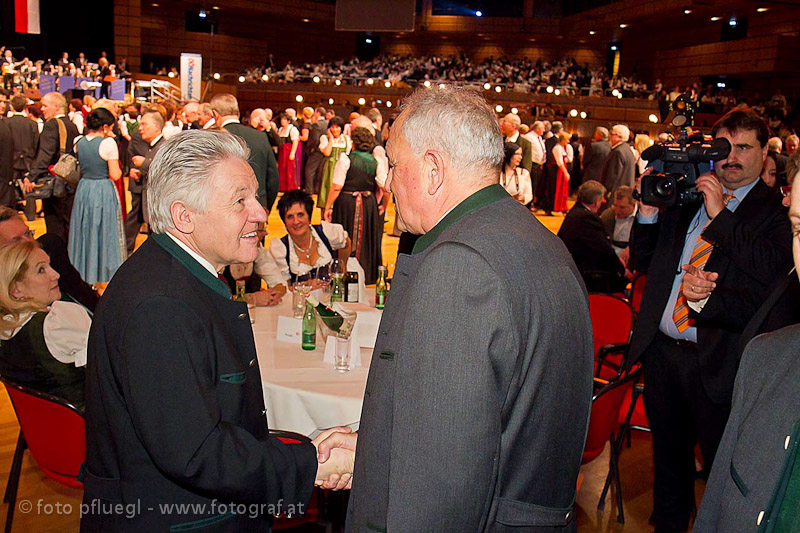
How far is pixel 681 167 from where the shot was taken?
269 cm

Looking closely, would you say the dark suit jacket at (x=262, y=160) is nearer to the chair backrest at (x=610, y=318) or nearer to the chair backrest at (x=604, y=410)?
the chair backrest at (x=610, y=318)

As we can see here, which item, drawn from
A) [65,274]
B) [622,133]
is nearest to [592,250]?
[65,274]

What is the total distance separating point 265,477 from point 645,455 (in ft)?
9.98

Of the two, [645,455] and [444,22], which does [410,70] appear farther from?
[645,455]

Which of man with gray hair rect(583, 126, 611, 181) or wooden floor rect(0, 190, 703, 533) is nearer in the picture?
wooden floor rect(0, 190, 703, 533)

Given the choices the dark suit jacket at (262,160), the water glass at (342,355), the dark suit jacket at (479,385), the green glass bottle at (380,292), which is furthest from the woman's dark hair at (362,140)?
the dark suit jacket at (479,385)

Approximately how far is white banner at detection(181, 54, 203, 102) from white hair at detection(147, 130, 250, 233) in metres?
13.5

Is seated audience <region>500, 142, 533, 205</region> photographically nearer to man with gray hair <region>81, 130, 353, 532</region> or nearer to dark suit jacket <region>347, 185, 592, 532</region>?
man with gray hair <region>81, 130, 353, 532</region>

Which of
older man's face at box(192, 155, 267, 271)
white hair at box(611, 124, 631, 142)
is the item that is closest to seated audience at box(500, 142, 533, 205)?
white hair at box(611, 124, 631, 142)

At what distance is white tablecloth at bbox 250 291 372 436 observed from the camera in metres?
2.64

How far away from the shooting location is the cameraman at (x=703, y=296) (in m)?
2.50

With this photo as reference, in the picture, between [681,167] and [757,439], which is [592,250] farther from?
[757,439]

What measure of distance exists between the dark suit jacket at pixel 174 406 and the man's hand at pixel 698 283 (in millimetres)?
1513

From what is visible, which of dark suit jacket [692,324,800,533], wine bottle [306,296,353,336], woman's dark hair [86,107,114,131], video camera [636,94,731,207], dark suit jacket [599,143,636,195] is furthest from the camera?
dark suit jacket [599,143,636,195]
